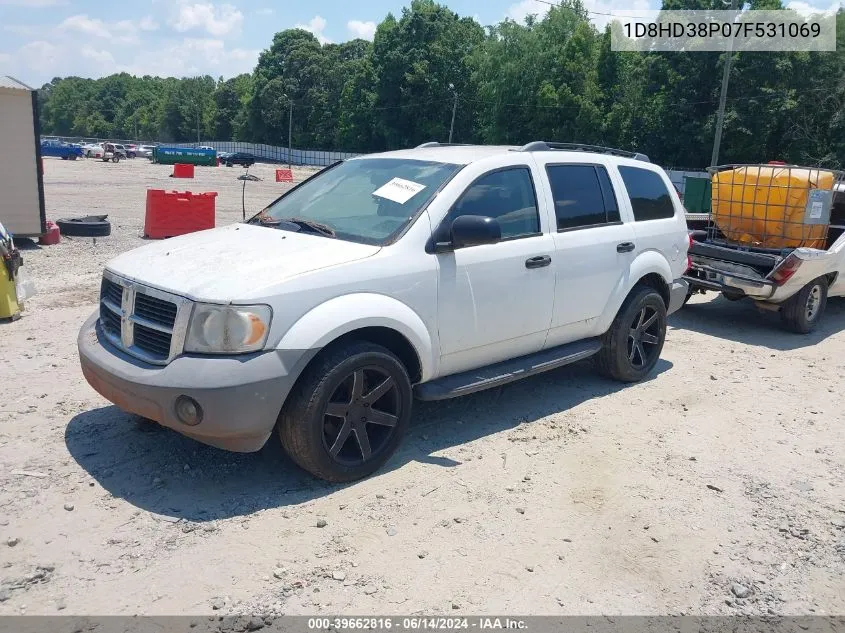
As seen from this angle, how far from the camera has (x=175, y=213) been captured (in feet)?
45.2

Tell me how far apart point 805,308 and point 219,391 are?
7402 mm

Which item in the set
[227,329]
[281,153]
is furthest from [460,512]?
[281,153]

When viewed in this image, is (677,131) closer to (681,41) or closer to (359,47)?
(681,41)

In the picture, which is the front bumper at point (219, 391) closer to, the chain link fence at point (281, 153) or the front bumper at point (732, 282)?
the front bumper at point (732, 282)

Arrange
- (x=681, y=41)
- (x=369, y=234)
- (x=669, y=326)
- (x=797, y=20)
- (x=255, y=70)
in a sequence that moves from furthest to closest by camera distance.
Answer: (x=255, y=70), (x=681, y=41), (x=797, y=20), (x=669, y=326), (x=369, y=234)

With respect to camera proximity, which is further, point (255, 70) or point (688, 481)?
point (255, 70)

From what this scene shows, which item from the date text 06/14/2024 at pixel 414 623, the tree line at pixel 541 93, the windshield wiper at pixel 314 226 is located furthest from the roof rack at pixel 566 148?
the tree line at pixel 541 93

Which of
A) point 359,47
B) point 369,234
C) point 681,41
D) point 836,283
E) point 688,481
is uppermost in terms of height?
point 359,47

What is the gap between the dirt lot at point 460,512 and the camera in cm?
335

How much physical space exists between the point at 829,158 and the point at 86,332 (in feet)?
151

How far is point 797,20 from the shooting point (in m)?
41.3

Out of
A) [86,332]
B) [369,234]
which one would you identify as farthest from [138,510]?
[369,234]

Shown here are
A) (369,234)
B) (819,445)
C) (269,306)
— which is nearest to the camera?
(269,306)

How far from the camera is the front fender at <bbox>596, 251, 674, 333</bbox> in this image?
232 inches
